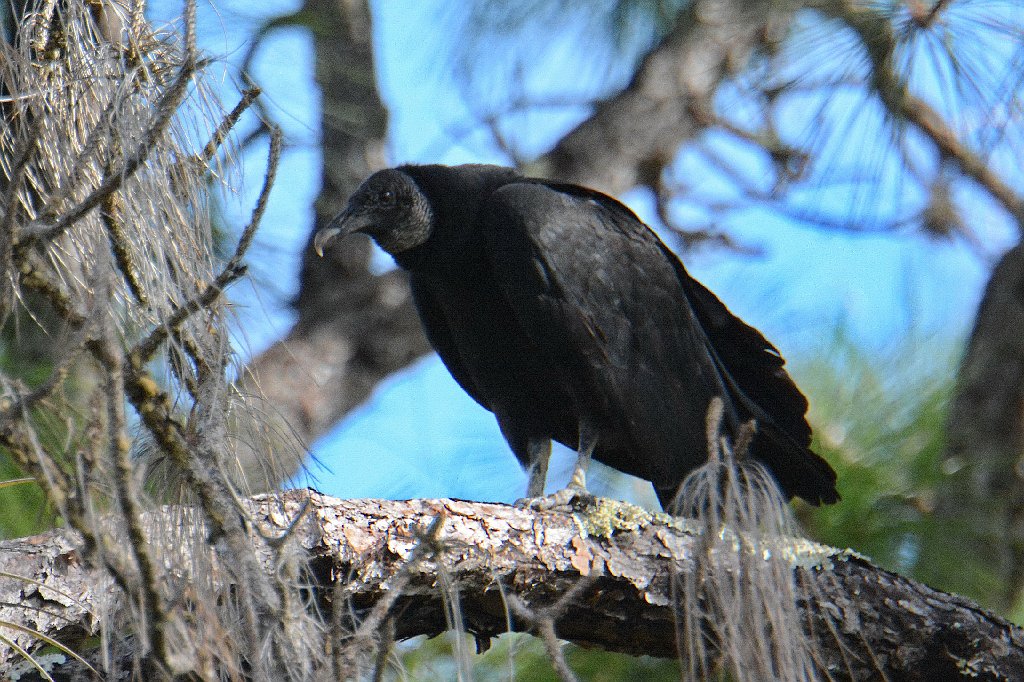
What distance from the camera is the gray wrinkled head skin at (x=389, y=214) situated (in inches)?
132

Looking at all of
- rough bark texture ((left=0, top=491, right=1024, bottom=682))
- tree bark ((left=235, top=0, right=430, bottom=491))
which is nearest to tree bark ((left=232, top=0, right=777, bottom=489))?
tree bark ((left=235, top=0, right=430, bottom=491))

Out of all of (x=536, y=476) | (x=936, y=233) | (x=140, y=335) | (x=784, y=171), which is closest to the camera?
(x=140, y=335)

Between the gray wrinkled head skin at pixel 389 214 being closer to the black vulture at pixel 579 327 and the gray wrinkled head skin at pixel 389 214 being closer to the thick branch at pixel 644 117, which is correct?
the black vulture at pixel 579 327

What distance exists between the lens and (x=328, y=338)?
5184 mm

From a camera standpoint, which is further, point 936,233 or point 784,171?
point 936,233

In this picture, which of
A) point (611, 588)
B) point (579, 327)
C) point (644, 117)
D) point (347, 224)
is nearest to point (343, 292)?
point (644, 117)

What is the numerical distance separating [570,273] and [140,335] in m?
1.60

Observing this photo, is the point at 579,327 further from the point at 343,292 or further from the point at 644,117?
the point at 644,117

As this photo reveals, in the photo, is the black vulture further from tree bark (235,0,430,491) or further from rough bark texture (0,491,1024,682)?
tree bark (235,0,430,491)

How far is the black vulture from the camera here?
3.05m

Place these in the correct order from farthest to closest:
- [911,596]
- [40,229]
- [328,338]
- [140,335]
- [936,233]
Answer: [936,233] < [328,338] < [911,596] < [140,335] < [40,229]

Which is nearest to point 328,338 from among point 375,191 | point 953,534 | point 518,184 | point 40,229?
point 375,191

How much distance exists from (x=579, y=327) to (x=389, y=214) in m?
0.74

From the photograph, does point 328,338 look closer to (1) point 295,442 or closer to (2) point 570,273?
(2) point 570,273
